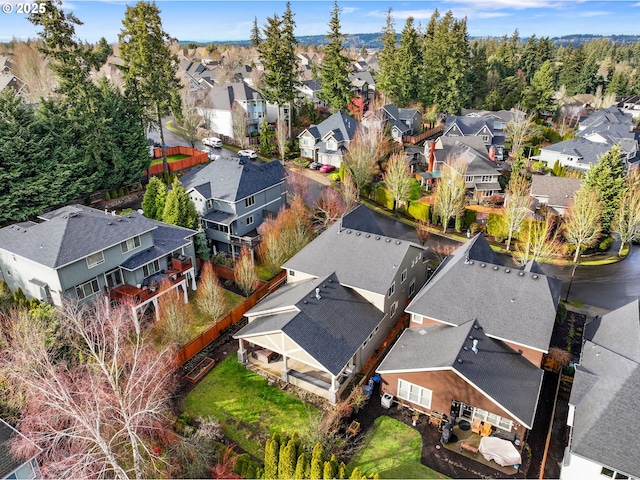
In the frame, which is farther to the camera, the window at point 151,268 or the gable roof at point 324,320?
the window at point 151,268

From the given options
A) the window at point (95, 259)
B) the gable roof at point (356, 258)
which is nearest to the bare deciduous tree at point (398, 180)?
the gable roof at point (356, 258)

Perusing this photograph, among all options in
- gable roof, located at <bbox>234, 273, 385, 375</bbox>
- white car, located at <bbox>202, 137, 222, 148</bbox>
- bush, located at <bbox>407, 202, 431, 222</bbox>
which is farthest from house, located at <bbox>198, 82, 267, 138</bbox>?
gable roof, located at <bbox>234, 273, 385, 375</bbox>

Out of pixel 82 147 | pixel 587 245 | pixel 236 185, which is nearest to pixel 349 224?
pixel 236 185

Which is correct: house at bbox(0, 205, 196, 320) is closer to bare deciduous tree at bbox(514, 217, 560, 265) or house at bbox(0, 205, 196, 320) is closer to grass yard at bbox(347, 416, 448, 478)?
grass yard at bbox(347, 416, 448, 478)

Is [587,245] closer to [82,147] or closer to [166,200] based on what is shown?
[166,200]

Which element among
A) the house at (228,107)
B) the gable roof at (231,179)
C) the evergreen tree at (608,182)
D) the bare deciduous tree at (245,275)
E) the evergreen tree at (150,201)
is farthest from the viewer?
the house at (228,107)

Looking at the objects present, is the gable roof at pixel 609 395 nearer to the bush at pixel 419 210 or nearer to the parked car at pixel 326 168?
the bush at pixel 419 210

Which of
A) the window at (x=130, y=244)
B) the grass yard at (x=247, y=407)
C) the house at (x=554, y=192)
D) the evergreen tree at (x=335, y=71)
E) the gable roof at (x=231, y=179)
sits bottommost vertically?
the grass yard at (x=247, y=407)
